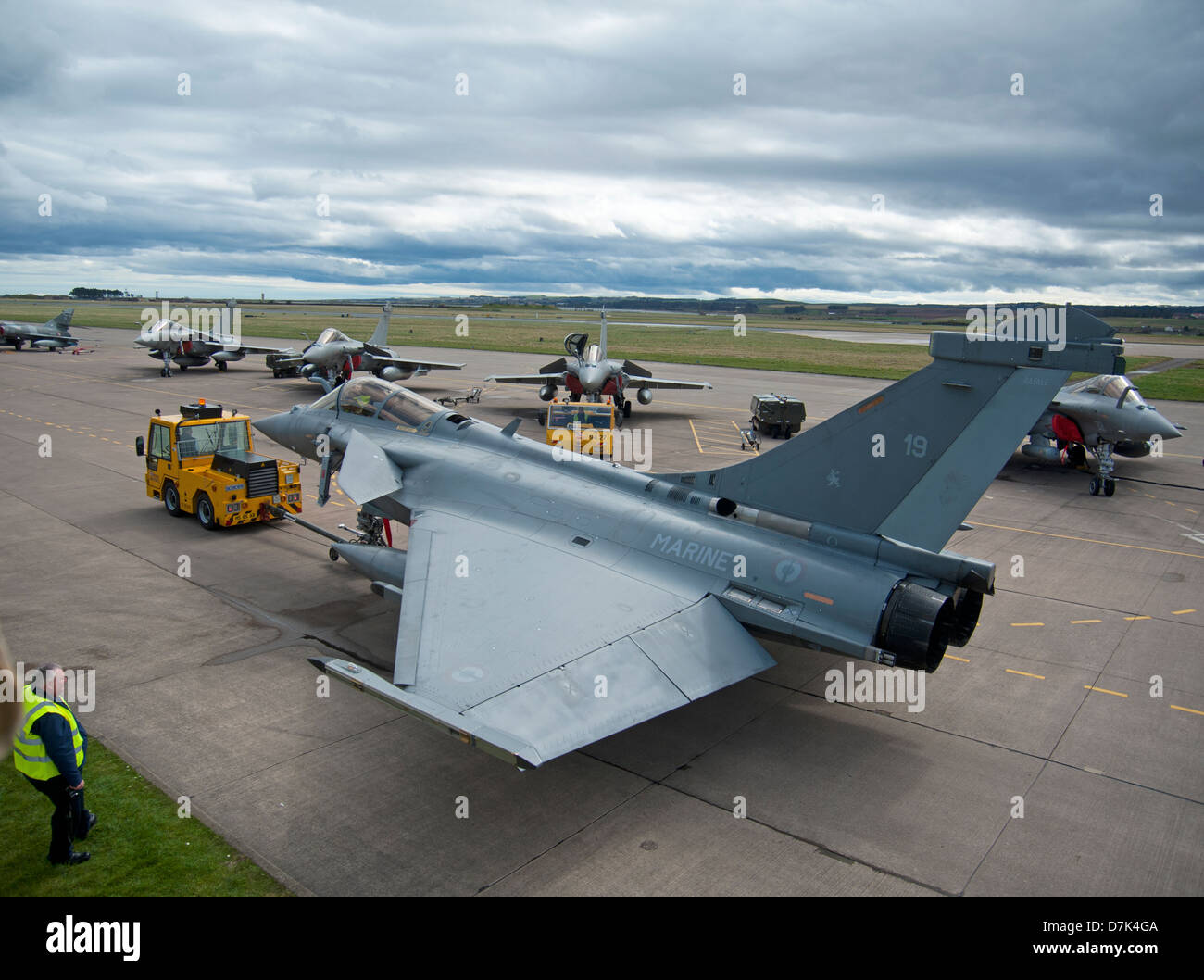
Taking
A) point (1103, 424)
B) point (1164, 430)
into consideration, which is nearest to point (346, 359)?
point (1103, 424)

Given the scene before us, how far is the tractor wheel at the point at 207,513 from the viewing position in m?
17.1

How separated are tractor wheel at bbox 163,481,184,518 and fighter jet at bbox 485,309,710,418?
56.2 feet

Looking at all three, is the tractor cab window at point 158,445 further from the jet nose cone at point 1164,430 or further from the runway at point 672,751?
the jet nose cone at point 1164,430

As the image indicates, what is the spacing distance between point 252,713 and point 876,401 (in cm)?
865

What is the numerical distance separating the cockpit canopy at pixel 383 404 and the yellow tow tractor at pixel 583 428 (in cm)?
862

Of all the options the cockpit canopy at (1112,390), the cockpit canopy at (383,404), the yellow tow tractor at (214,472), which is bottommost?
the yellow tow tractor at (214,472)

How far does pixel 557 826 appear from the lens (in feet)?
25.7

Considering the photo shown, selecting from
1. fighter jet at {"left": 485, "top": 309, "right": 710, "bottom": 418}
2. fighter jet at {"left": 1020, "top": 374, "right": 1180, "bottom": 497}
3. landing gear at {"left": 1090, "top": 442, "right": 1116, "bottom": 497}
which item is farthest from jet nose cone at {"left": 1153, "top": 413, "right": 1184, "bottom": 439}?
fighter jet at {"left": 485, "top": 309, "right": 710, "bottom": 418}

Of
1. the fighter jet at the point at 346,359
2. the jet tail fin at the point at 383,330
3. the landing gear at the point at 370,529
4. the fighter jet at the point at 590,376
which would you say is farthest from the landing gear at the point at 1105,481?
the jet tail fin at the point at 383,330

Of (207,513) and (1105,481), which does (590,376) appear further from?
(1105,481)

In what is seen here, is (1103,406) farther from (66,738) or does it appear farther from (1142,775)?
(66,738)

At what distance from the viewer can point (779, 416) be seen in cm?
3045
